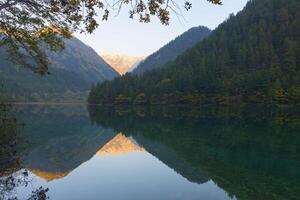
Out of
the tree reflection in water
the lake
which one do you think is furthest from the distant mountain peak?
the tree reflection in water

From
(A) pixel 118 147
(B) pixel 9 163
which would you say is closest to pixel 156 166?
(B) pixel 9 163

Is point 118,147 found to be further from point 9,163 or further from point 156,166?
point 9,163

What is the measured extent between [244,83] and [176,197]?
17260 centimetres

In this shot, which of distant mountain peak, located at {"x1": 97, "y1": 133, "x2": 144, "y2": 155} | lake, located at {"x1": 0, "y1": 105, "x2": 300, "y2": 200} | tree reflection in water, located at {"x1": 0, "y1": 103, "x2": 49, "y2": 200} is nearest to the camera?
tree reflection in water, located at {"x1": 0, "y1": 103, "x2": 49, "y2": 200}

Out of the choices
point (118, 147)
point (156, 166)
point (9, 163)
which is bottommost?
point (118, 147)

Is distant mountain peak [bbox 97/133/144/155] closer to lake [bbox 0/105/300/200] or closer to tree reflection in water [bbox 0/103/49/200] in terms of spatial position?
lake [bbox 0/105/300/200]

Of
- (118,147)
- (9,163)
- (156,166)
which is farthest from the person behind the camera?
(118,147)

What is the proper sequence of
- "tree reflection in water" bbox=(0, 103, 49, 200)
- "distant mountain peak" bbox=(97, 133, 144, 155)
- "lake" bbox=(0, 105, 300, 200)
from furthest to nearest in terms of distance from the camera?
"distant mountain peak" bbox=(97, 133, 144, 155), "lake" bbox=(0, 105, 300, 200), "tree reflection in water" bbox=(0, 103, 49, 200)

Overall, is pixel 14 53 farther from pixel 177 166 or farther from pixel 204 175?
pixel 177 166

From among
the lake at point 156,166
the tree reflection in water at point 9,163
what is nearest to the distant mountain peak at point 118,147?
the lake at point 156,166

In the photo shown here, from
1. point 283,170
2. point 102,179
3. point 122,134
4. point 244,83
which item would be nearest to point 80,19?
point 102,179

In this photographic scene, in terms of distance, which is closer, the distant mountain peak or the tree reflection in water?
the tree reflection in water

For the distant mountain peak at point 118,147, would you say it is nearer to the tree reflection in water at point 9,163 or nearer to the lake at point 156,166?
the lake at point 156,166

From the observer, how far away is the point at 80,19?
18.5 m
